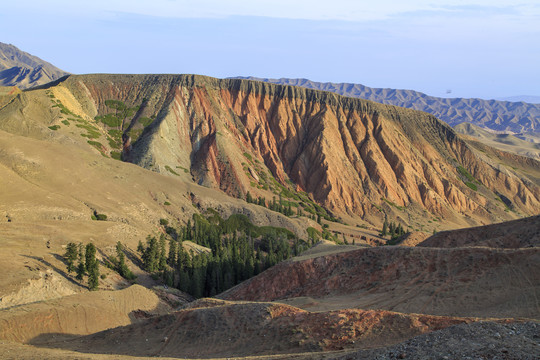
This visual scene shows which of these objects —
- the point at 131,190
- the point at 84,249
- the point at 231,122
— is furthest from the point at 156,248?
the point at 231,122

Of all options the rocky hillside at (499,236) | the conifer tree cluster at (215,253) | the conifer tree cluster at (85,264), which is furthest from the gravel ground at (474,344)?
the conifer tree cluster at (215,253)

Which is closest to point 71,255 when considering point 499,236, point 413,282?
point 413,282

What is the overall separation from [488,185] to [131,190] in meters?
124

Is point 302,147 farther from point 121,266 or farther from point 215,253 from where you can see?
point 121,266

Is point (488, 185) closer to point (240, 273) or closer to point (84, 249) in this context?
point (240, 273)

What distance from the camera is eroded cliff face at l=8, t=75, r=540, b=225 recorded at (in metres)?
134

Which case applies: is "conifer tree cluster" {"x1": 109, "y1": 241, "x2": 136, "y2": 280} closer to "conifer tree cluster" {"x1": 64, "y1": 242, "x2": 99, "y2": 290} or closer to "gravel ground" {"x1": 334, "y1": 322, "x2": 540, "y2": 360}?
"conifer tree cluster" {"x1": 64, "y1": 242, "x2": 99, "y2": 290}

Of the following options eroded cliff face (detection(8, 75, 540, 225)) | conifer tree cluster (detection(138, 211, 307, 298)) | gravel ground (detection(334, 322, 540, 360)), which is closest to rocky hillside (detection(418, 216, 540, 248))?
conifer tree cluster (detection(138, 211, 307, 298))

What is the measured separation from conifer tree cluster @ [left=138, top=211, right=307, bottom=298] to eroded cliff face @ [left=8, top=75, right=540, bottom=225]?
21918mm

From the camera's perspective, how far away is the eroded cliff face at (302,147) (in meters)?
134

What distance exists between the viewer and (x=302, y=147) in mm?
155125

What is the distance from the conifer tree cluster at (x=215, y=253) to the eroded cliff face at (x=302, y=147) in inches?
863

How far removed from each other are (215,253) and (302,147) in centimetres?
7248

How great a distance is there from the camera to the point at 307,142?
154 m
